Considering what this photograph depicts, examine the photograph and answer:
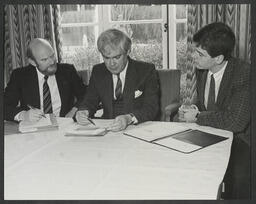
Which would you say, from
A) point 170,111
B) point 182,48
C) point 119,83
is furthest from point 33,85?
point 182,48

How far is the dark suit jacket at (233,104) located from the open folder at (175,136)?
4.2 inches

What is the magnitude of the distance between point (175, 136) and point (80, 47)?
183 centimetres

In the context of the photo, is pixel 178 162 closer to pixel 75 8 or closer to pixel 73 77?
pixel 73 77

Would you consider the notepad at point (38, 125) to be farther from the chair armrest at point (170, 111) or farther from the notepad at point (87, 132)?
the chair armrest at point (170, 111)

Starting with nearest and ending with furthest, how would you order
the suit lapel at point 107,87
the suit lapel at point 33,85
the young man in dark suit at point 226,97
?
the young man in dark suit at point 226,97
the suit lapel at point 107,87
the suit lapel at point 33,85

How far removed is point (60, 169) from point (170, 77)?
121 cm

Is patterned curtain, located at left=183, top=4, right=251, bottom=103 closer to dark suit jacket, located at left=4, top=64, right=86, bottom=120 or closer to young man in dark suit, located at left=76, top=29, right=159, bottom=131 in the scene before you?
young man in dark suit, located at left=76, top=29, right=159, bottom=131

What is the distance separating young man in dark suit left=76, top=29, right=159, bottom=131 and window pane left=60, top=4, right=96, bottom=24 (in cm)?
110

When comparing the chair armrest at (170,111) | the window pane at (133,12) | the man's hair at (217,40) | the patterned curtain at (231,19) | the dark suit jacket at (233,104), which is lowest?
the chair armrest at (170,111)

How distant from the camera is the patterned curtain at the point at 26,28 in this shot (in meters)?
2.86

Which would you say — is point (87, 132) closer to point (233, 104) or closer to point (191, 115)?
point (191, 115)

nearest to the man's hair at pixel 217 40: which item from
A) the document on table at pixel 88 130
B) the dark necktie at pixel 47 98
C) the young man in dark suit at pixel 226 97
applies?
the young man in dark suit at pixel 226 97

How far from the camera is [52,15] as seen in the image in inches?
113

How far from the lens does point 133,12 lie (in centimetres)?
283
